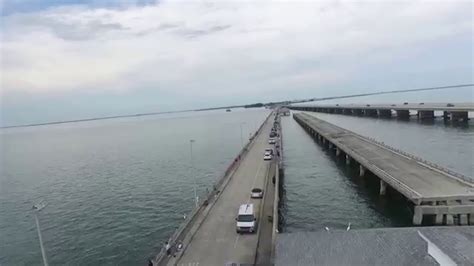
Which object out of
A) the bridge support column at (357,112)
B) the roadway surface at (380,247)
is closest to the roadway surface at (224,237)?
the roadway surface at (380,247)

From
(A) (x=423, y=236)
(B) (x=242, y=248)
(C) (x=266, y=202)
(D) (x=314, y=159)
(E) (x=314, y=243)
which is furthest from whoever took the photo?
(D) (x=314, y=159)

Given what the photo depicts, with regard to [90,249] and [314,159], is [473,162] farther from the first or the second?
[90,249]

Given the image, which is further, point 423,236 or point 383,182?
point 383,182

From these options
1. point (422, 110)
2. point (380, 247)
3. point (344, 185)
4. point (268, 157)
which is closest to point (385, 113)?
point (422, 110)

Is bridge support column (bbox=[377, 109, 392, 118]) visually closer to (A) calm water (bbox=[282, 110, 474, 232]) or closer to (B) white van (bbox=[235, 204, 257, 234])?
(A) calm water (bbox=[282, 110, 474, 232])

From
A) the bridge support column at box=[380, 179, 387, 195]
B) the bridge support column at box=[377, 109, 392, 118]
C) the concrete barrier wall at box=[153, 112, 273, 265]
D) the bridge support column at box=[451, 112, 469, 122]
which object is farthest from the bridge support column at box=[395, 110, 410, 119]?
the concrete barrier wall at box=[153, 112, 273, 265]

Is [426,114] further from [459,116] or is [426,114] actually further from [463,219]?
[463,219]

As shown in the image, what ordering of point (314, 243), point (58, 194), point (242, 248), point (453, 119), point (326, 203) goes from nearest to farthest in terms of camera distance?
1. point (314, 243)
2. point (242, 248)
3. point (326, 203)
4. point (58, 194)
5. point (453, 119)

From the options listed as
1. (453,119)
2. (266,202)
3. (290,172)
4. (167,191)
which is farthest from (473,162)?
(453,119)
